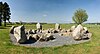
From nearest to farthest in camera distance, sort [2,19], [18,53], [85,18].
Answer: [18,53] → [2,19] → [85,18]

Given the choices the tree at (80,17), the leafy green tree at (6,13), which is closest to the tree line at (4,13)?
the leafy green tree at (6,13)

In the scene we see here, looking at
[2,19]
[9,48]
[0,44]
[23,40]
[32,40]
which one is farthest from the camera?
[2,19]

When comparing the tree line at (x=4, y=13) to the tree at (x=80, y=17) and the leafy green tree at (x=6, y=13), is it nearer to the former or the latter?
the leafy green tree at (x=6, y=13)

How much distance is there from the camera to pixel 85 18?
93688 mm

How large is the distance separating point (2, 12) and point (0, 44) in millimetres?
64448

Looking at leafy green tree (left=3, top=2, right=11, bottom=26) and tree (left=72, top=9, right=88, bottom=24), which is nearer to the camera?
leafy green tree (left=3, top=2, right=11, bottom=26)

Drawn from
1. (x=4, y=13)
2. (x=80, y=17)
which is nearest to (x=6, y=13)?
(x=4, y=13)

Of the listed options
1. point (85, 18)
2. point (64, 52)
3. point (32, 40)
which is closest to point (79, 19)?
point (85, 18)

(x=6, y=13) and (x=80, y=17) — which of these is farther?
(x=80, y=17)

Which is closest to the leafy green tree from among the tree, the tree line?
the tree line

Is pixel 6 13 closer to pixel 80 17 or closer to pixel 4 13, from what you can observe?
pixel 4 13

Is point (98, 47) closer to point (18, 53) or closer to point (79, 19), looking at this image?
point (18, 53)

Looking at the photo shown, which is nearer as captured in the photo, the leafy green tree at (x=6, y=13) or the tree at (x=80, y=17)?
the leafy green tree at (x=6, y=13)

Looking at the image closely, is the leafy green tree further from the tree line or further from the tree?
the tree
